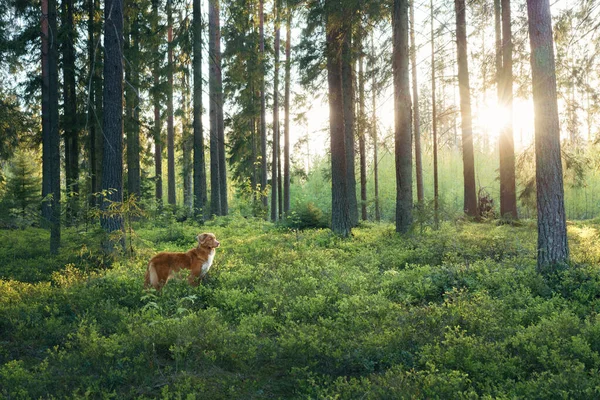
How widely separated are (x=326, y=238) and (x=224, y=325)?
7845 mm

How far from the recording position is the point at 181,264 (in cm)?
793

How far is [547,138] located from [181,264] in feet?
22.7

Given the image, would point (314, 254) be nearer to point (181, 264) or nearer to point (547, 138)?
point (181, 264)

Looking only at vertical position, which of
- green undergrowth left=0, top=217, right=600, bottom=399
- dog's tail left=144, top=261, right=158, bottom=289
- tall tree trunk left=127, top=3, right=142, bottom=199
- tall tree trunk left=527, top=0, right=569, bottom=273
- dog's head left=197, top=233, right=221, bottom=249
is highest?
tall tree trunk left=127, top=3, right=142, bottom=199

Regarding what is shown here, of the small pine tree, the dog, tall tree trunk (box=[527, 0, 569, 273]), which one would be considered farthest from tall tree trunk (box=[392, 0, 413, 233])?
the small pine tree

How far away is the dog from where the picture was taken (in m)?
7.61

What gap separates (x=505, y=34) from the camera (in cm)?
1631

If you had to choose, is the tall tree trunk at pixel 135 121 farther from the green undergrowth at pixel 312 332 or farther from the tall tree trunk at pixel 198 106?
the green undergrowth at pixel 312 332

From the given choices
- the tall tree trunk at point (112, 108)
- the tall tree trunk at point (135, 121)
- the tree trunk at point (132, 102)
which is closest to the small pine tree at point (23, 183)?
the tall tree trunk at point (135, 121)

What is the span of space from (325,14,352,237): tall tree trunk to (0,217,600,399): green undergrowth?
4649 millimetres

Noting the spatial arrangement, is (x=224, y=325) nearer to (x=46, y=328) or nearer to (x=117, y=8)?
(x=46, y=328)

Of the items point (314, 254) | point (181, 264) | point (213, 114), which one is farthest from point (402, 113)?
point (213, 114)

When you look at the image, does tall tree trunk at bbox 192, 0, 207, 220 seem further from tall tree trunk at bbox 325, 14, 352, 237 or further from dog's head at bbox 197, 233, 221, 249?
dog's head at bbox 197, 233, 221, 249

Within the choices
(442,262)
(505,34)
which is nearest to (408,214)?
(442,262)
